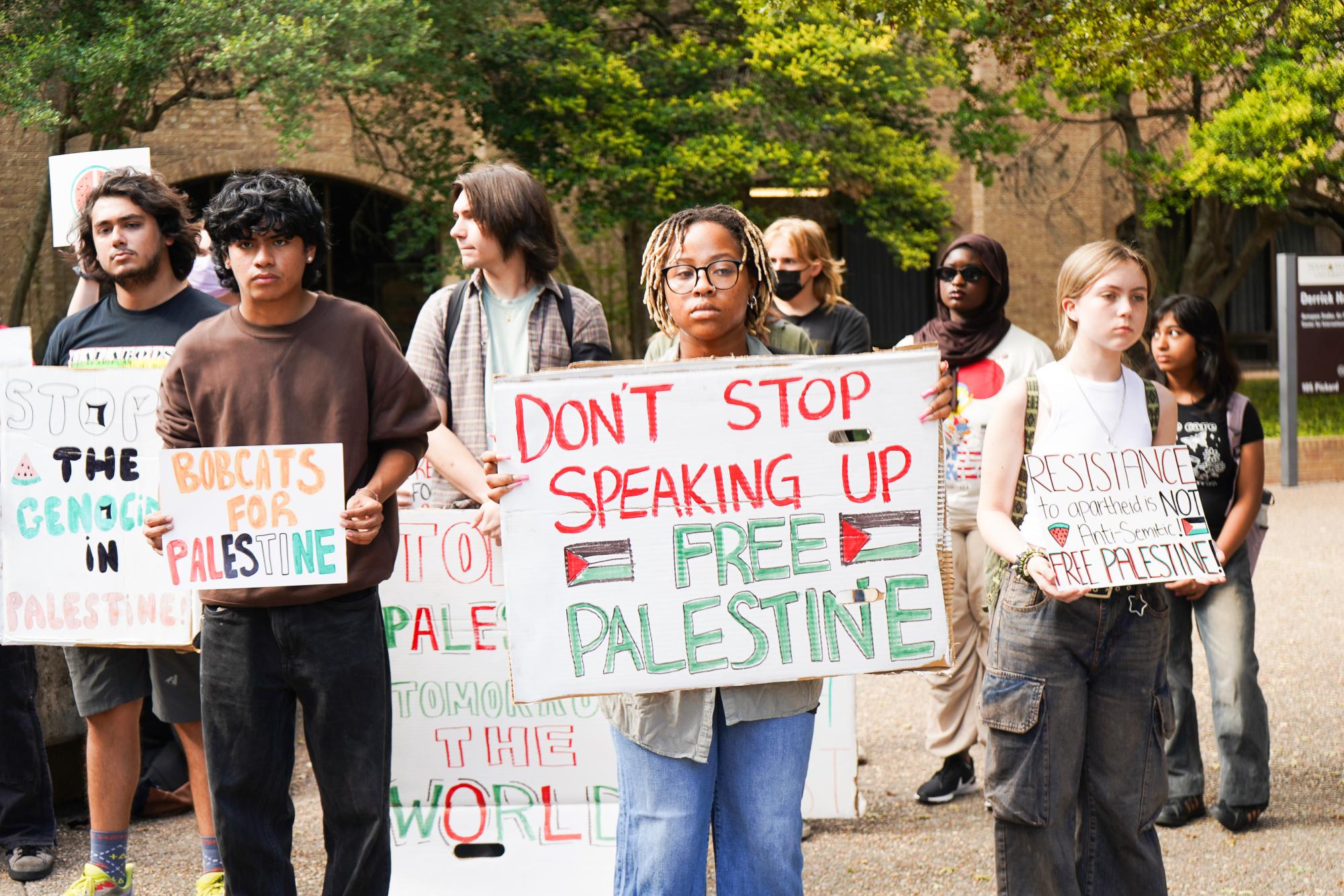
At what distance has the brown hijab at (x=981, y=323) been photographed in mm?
5008

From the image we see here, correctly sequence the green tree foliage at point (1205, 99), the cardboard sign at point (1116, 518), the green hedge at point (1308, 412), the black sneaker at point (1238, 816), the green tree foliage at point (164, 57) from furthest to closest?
the green hedge at point (1308, 412) < the green tree foliage at point (164, 57) < the green tree foliage at point (1205, 99) < the black sneaker at point (1238, 816) < the cardboard sign at point (1116, 518)

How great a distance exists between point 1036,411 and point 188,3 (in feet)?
32.9

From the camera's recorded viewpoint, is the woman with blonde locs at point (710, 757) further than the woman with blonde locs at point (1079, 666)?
No

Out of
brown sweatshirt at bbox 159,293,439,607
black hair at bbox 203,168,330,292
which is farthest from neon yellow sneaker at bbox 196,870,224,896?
black hair at bbox 203,168,330,292

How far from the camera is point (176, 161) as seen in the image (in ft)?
55.1

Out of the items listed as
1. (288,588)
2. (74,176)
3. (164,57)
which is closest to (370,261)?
(164,57)

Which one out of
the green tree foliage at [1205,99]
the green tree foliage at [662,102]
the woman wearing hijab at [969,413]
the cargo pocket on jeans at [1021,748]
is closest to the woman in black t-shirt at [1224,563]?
the woman wearing hijab at [969,413]

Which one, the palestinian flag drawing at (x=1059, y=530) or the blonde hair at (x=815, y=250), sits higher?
the blonde hair at (x=815, y=250)

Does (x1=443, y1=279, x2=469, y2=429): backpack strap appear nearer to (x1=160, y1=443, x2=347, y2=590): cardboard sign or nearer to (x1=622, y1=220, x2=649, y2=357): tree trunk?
(x1=160, y1=443, x2=347, y2=590): cardboard sign

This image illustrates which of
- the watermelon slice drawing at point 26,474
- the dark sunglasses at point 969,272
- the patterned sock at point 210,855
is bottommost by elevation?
the patterned sock at point 210,855

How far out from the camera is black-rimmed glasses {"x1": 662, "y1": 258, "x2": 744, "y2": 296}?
10.2ft

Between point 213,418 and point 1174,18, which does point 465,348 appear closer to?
point 213,418

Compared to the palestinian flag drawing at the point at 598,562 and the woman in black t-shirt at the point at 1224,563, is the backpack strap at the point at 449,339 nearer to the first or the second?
the palestinian flag drawing at the point at 598,562

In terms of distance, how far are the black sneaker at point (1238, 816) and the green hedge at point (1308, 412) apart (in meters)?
9.92
